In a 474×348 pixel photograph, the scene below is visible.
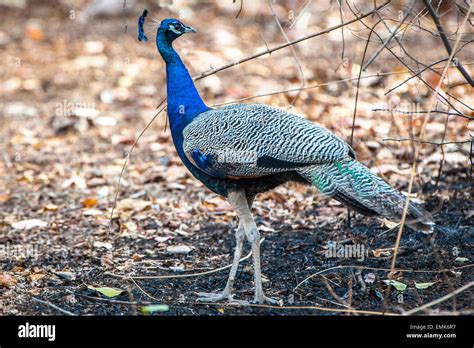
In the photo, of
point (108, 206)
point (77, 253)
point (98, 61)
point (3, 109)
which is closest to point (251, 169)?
point (77, 253)

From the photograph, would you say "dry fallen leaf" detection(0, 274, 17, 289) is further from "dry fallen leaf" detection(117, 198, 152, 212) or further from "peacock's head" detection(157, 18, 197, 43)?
"peacock's head" detection(157, 18, 197, 43)

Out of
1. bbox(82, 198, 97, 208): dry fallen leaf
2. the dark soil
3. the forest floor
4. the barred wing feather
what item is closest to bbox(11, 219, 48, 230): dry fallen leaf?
the forest floor

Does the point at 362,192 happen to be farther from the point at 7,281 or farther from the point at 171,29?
the point at 7,281

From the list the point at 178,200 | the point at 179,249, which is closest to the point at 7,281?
the point at 179,249

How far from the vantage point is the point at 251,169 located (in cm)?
386

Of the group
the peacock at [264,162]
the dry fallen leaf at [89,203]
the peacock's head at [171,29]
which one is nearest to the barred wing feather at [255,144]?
the peacock at [264,162]

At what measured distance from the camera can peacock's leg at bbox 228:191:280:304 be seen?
13.1 feet

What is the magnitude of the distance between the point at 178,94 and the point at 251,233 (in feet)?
3.07

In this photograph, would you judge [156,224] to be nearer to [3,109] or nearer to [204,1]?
[3,109]

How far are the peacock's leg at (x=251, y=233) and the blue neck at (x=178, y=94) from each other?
54cm

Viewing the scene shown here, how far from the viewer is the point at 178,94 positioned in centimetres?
439

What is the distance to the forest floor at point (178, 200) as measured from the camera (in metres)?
4.12
